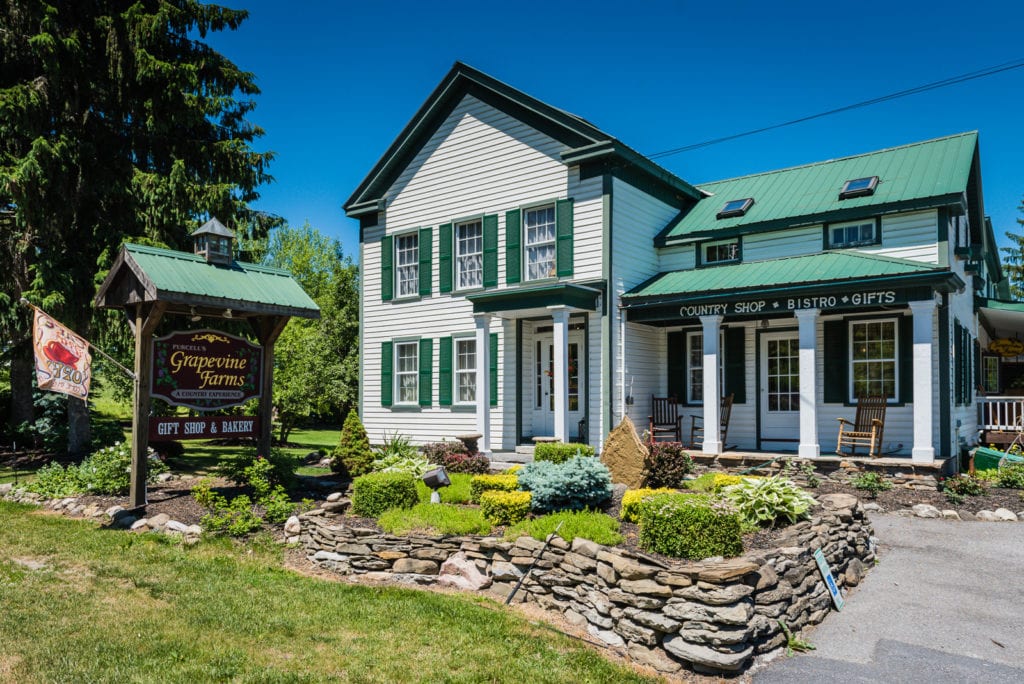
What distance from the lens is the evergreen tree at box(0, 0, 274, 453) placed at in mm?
14086

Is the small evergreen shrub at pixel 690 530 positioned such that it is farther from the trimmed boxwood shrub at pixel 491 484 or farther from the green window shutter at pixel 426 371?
the green window shutter at pixel 426 371

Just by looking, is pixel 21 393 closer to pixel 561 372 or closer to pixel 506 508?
pixel 561 372

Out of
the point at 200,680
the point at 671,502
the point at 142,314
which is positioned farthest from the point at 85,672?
the point at 142,314

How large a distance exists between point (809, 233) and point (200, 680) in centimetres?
1396

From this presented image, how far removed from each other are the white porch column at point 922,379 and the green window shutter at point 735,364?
12.8 feet

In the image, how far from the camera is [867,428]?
13633 mm

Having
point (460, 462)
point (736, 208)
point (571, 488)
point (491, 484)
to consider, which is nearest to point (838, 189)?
point (736, 208)

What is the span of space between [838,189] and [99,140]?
16394 millimetres

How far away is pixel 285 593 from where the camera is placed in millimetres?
Result: 6906

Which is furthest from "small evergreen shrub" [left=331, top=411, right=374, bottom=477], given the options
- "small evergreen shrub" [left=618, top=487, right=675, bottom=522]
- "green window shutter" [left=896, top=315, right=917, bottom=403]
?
"green window shutter" [left=896, top=315, right=917, bottom=403]

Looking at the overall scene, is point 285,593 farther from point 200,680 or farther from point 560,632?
point 560,632

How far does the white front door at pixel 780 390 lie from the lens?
15016 millimetres

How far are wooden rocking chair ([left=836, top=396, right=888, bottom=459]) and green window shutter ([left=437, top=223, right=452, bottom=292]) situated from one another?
9170 mm

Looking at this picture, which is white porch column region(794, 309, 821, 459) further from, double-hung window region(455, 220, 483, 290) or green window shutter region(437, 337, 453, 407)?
Answer: green window shutter region(437, 337, 453, 407)
